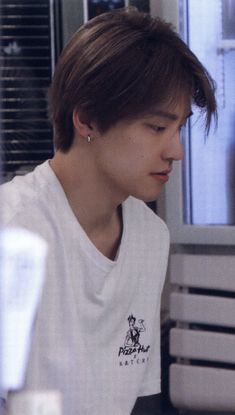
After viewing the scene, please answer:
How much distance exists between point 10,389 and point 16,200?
0.91 feet

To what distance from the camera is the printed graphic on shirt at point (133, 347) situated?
1408 mm

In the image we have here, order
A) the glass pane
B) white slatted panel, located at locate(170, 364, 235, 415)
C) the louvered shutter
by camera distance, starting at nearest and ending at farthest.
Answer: the louvered shutter
the glass pane
white slatted panel, located at locate(170, 364, 235, 415)

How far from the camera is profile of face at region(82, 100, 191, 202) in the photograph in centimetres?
128

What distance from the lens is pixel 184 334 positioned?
1.70 m

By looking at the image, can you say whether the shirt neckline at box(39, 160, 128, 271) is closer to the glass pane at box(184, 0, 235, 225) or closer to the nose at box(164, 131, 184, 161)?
the nose at box(164, 131, 184, 161)

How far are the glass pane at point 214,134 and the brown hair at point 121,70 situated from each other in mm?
245

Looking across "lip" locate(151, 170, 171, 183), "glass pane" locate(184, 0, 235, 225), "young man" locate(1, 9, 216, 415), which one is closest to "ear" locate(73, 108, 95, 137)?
"young man" locate(1, 9, 216, 415)

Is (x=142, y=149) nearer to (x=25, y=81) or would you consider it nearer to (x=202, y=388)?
(x=25, y=81)

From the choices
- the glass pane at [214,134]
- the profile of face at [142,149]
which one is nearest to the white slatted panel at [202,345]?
the glass pane at [214,134]

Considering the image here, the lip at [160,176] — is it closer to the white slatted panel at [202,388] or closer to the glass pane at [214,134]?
the glass pane at [214,134]

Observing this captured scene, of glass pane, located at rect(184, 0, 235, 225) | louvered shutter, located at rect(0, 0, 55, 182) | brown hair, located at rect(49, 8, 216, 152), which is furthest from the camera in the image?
glass pane, located at rect(184, 0, 235, 225)

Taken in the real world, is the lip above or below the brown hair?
below

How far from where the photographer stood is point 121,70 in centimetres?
124

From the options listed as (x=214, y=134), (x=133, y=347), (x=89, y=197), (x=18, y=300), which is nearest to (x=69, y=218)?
(x=89, y=197)
